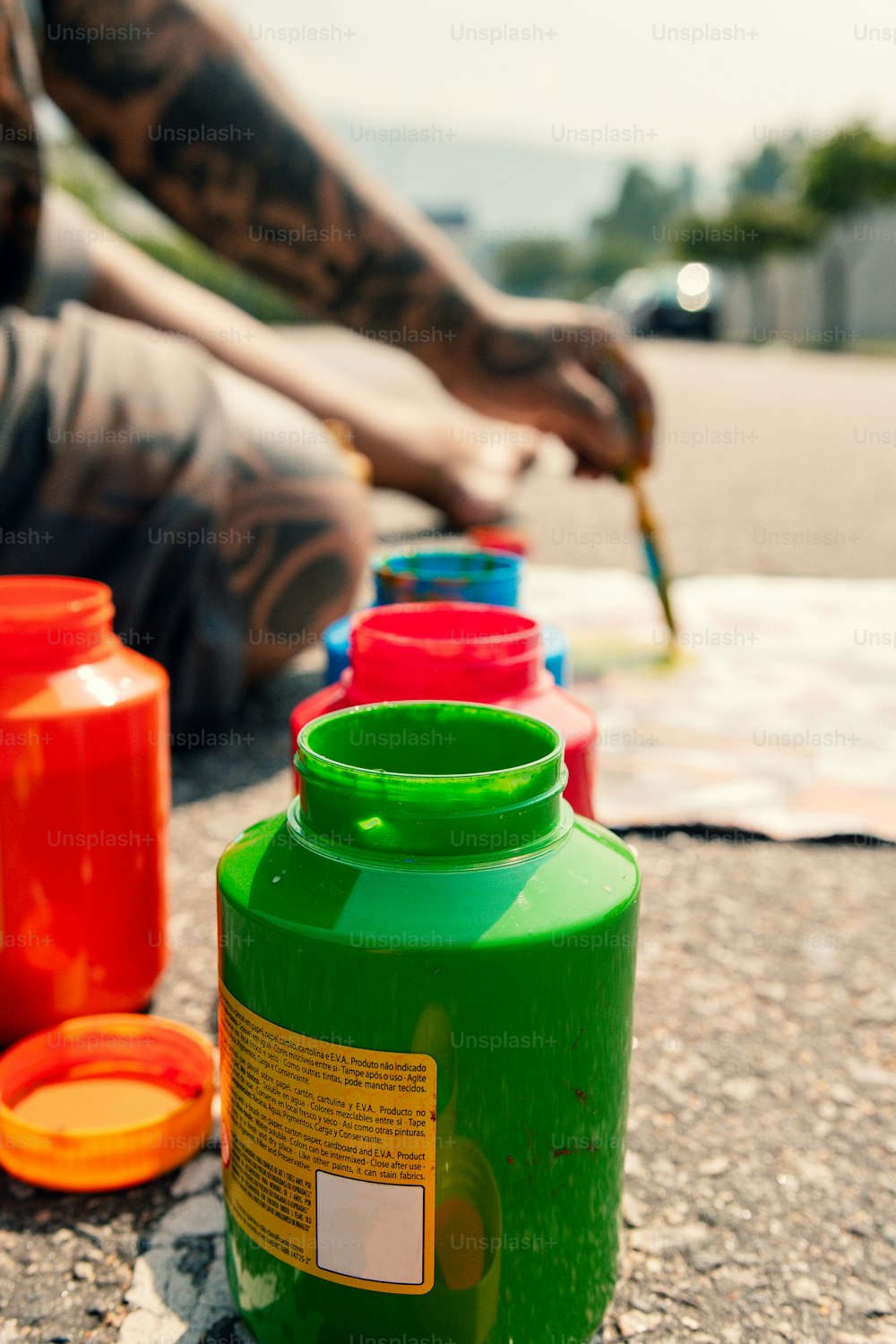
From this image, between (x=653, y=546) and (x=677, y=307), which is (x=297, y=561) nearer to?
(x=653, y=546)

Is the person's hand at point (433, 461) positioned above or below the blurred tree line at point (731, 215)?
below

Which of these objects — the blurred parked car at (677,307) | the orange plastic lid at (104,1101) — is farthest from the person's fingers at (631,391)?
the blurred parked car at (677,307)

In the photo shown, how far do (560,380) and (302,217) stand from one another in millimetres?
683

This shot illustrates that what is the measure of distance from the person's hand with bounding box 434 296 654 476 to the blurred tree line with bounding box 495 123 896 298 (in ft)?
21.3

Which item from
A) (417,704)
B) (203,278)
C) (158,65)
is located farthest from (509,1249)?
(203,278)

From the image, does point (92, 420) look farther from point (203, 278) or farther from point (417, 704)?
point (203, 278)

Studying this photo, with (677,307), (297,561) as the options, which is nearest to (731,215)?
(677,307)

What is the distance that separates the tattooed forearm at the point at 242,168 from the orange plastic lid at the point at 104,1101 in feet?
6.46

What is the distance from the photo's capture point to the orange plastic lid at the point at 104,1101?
3.61 ft

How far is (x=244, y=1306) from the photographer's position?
0.92 meters

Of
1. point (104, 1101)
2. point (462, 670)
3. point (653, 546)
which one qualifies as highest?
point (462, 670)

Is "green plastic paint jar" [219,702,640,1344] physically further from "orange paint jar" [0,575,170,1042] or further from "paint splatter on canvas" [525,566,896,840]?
"paint splatter on canvas" [525,566,896,840]

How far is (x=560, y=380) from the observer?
274 cm

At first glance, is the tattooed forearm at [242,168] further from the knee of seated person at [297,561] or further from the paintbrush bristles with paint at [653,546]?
the knee of seated person at [297,561]
